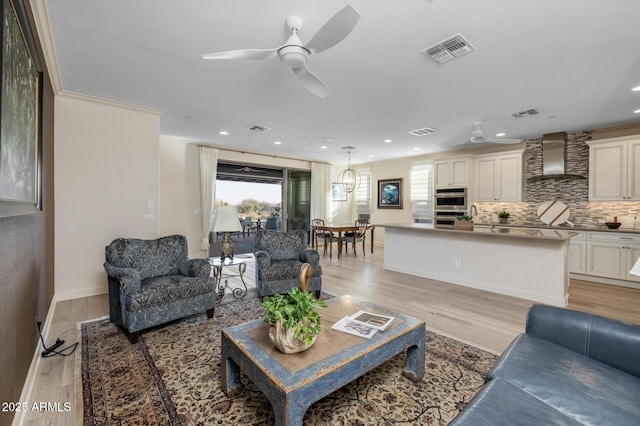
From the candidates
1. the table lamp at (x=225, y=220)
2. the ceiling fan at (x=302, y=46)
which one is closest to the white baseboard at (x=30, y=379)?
the table lamp at (x=225, y=220)

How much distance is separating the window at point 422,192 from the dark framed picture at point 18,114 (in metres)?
7.00

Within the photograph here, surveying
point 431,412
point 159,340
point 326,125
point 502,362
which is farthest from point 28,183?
point 326,125

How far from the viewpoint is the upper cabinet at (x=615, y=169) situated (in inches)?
173

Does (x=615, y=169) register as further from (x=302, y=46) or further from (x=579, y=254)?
(x=302, y=46)

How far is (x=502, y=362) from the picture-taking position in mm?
1497

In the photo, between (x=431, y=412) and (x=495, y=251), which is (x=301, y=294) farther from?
(x=495, y=251)

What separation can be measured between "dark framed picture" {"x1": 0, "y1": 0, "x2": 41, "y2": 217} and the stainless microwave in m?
6.71

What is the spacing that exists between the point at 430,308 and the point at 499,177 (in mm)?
3905

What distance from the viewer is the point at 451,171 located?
253 inches

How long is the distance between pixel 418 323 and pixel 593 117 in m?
4.58

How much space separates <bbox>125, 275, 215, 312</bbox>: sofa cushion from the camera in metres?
2.49

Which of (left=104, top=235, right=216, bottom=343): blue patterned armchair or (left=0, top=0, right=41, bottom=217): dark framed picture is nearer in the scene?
(left=0, top=0, right=41, bottom=217): dark framed picture

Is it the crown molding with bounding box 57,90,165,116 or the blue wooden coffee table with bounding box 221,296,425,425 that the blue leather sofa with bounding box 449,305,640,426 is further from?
the crown molding with bounding box 57,90,165,116

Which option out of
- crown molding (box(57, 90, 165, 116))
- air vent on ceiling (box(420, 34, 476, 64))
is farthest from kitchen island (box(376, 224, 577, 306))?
crown molding (box(57, 90, 165, 116))
